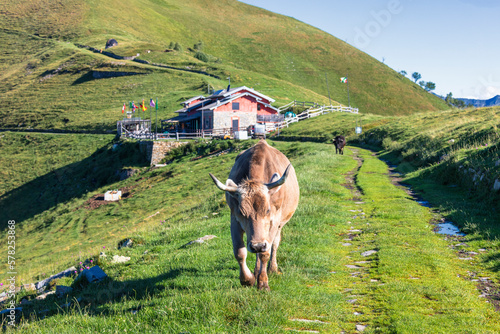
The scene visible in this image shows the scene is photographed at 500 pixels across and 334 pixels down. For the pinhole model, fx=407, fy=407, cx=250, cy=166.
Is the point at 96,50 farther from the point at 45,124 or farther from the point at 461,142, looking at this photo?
the point at 461,142

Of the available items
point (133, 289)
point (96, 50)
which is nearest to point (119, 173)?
point (133, 289)

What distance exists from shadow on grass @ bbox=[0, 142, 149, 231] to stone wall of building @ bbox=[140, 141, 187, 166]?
1.12m

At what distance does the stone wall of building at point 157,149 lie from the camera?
2110 inches

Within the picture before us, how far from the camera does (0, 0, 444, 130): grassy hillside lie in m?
103

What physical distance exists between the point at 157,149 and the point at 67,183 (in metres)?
13.5

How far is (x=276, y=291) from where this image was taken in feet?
23.1

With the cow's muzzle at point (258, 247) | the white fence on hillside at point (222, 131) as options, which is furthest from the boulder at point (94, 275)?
the white fence on hillside at point (222, 131)

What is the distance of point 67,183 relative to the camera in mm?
55656

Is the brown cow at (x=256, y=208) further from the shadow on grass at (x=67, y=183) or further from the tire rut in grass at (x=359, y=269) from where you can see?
the shadow on grass at (x=67, y=183)

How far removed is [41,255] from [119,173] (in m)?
25.4

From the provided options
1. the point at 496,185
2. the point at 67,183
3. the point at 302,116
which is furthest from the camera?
the point at 302,116

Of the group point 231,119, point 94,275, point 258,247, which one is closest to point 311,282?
point 258,247

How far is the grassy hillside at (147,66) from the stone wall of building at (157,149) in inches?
1240

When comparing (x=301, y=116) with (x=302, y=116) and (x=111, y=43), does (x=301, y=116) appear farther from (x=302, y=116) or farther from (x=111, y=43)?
(x=111, y=43)
